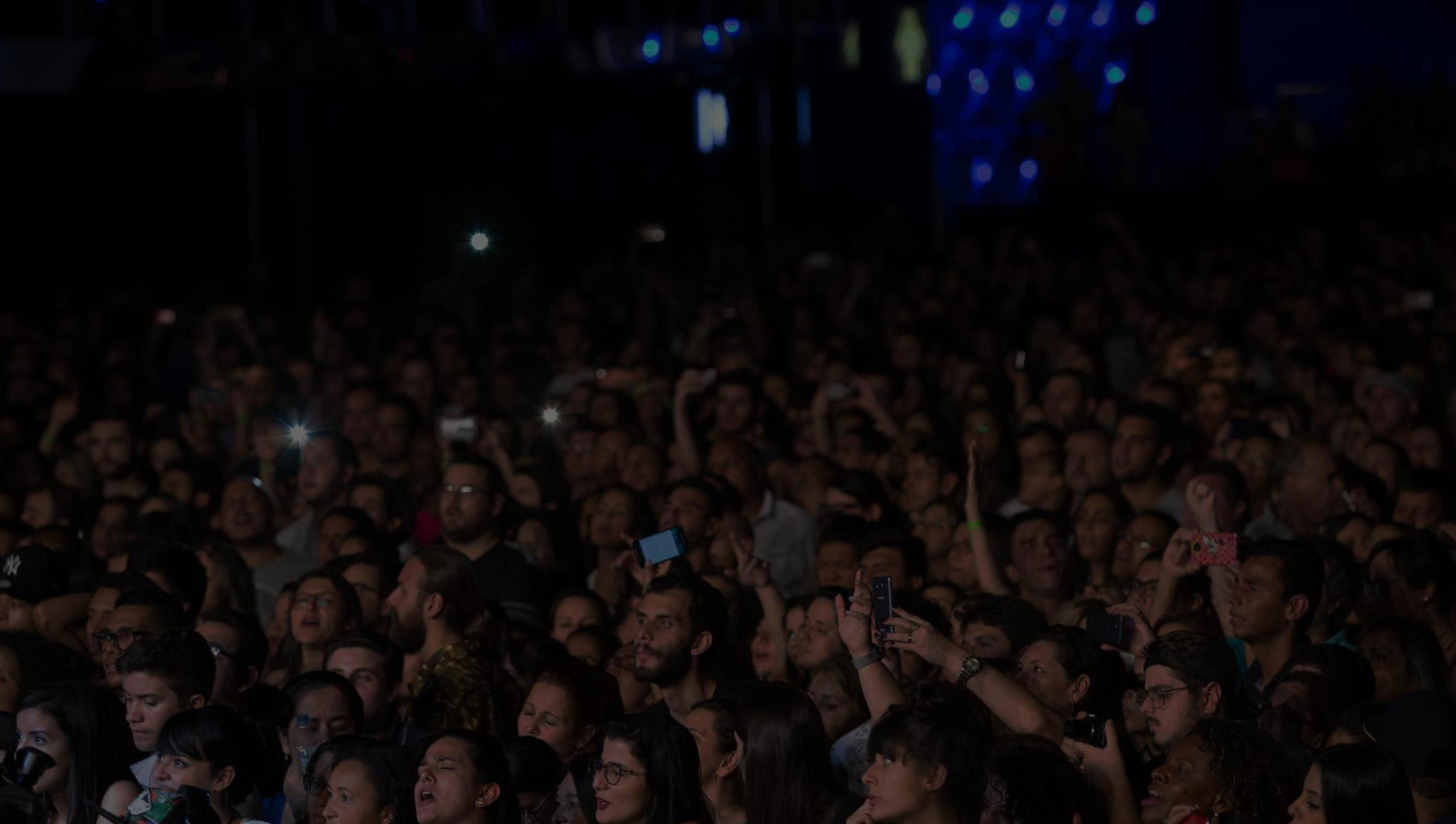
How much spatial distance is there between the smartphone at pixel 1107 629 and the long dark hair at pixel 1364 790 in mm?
1238

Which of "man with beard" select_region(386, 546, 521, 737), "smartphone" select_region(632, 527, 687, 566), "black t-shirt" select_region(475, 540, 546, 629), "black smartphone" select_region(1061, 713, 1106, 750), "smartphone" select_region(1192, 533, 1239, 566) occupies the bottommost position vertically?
"black t-shirt" select_region(475, 540, 546, 629)

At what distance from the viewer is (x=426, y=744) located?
5648 millimetres

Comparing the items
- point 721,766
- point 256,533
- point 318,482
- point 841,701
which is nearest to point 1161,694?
point 841,701

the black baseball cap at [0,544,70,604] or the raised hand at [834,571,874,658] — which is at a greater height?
the raised hand at [834,571,874,658]

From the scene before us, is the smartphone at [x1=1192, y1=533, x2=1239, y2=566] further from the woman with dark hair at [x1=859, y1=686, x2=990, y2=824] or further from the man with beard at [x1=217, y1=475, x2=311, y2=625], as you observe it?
the man with beard at [x1=217, y1=475, x2=311, y2=625]

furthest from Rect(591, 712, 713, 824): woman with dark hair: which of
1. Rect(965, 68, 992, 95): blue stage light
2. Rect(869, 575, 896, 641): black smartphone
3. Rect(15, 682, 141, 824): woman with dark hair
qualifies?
Rect(965, 68, 992, 95): blue stage light

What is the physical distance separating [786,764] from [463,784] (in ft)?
2.81

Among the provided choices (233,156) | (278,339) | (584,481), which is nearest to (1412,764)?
(584,481)

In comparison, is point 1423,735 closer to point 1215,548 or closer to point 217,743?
point 1215,548

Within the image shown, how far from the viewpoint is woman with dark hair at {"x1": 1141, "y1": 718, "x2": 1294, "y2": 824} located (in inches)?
204

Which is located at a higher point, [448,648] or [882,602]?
[882,602]

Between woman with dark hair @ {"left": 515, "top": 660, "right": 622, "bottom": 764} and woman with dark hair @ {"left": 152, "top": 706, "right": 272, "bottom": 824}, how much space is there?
33.1 inches

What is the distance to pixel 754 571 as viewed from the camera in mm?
7367

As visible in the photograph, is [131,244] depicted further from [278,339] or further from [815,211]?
[815,211]
